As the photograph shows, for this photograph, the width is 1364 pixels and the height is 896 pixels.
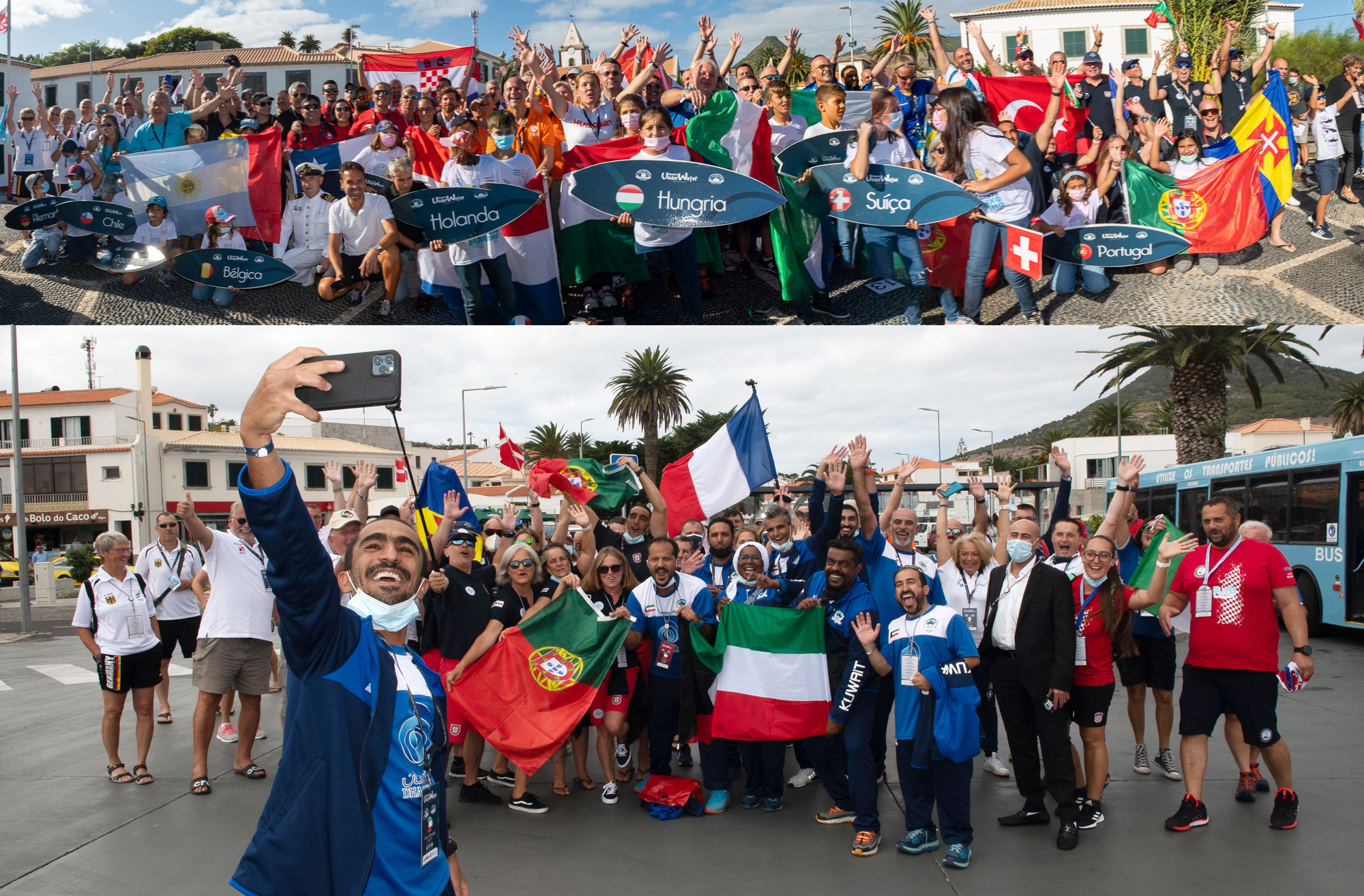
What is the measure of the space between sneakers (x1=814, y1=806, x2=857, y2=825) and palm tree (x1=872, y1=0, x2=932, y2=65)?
7.49 metres

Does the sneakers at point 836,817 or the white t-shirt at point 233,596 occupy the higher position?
the white t-shirt at point 233,596

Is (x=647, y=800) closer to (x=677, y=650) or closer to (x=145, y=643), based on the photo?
(x=677, y=650)

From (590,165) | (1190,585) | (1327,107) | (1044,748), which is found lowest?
(1044,748)

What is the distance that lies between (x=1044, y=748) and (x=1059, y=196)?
19.8ft

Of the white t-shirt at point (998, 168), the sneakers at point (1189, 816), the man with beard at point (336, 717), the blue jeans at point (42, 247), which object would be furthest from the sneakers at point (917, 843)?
the blue jeans at point (42, 247)

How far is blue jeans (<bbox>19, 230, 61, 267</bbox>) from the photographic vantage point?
9016 millimetres

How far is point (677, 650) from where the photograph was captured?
6.12m

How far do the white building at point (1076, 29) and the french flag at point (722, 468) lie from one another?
4.63m

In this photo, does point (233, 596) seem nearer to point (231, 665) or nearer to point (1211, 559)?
point (231, 665)

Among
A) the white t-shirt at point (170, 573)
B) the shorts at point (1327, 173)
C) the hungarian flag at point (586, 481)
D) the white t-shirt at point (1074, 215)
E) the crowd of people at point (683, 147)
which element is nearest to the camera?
the white t-shirt at point (170, 573)

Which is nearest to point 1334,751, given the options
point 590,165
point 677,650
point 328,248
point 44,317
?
point 677,650

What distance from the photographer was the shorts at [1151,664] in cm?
605

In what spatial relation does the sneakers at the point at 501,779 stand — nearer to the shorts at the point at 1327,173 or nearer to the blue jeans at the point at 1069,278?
the blue jeans at the point at 1069,278

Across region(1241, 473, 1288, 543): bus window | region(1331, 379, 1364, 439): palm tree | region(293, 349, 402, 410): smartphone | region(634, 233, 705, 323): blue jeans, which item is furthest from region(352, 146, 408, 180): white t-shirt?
region(1331, 379, 1364, 439): palm tree
